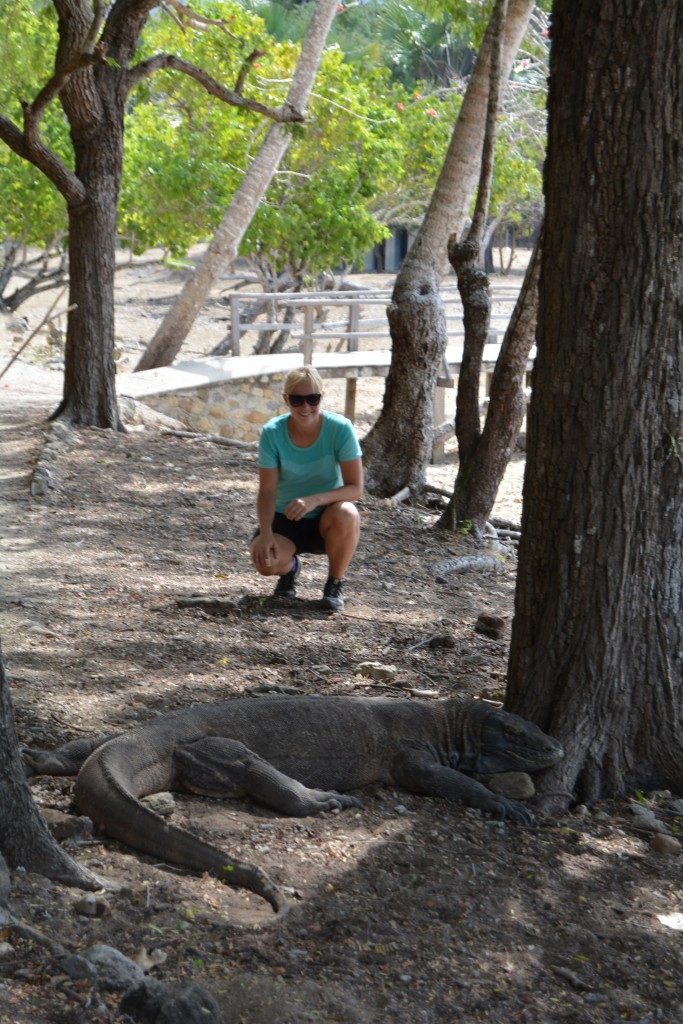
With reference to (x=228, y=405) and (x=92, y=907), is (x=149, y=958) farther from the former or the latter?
(x=228, y=405)

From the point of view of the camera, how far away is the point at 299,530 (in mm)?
6121

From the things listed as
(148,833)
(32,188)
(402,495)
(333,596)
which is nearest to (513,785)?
(148,833)

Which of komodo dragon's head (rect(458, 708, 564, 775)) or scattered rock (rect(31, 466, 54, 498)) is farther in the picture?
scattered rock (rect(31, 466, 54, 498))

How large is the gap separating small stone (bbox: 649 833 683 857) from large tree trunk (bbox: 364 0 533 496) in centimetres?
617

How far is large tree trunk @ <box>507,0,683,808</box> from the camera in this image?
3779mm

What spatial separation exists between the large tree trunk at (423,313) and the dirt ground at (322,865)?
2961 millimetres

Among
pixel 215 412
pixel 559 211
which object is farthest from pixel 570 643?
pixel 215 412

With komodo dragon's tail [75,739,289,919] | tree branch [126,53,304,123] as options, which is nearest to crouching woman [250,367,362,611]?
komodo dragon's tail [75,739,289,919]

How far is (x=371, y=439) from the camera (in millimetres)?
10023

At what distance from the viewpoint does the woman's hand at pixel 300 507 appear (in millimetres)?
5781

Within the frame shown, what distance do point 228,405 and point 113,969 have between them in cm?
1461

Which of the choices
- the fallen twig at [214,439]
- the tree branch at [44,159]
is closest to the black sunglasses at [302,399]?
the fallen twig at [214,439]

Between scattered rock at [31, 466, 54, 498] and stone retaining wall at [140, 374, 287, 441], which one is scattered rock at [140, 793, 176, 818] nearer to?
scattered rock at [31, 466, 54, 498]

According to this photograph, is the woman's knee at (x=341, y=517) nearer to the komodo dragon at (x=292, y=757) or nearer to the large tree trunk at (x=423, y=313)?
the komodo dragon at (x=292, y=757)
